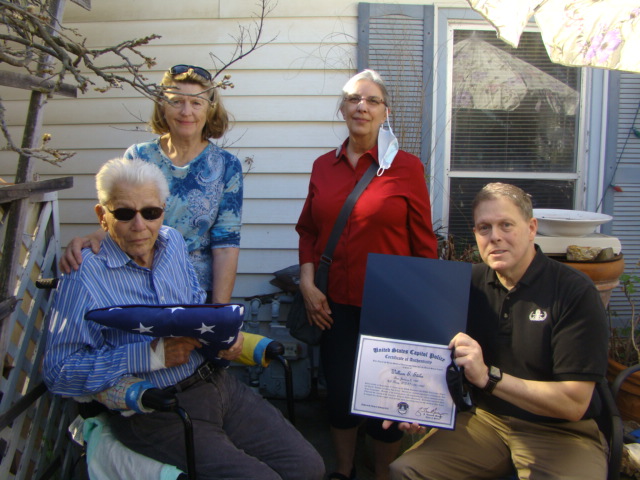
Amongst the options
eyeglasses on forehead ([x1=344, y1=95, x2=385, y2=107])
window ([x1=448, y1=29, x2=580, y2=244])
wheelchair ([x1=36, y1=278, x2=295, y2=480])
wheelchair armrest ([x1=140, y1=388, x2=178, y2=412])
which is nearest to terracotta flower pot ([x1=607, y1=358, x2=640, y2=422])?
window ([x1=448, y1=29, x2=580, y2=244])

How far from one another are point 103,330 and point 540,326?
1.59m

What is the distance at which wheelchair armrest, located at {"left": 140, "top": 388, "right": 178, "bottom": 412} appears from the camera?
5.98 feet

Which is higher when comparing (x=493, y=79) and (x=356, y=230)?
(x=493, y=79)

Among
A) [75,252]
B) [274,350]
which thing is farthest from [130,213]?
[274,350]

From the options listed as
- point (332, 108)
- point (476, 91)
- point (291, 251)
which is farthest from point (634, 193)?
point (291, 251)

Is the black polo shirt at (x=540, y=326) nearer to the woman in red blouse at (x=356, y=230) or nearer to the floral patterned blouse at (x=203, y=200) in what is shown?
the woman in red blouse at (x=356, y=230)

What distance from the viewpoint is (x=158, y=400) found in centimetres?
183

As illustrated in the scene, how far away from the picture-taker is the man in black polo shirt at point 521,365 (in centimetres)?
191

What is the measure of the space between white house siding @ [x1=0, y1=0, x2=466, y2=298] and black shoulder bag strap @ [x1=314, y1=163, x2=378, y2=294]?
1.41 m

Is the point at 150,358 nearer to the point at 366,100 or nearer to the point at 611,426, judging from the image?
the point at 366,100

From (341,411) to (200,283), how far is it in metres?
0.91

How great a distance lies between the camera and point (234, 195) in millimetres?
2635

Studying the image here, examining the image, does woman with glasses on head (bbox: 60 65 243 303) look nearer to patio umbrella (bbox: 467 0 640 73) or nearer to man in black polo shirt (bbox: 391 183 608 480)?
man in black polo shirt (bbox: 391 183 608 480)
